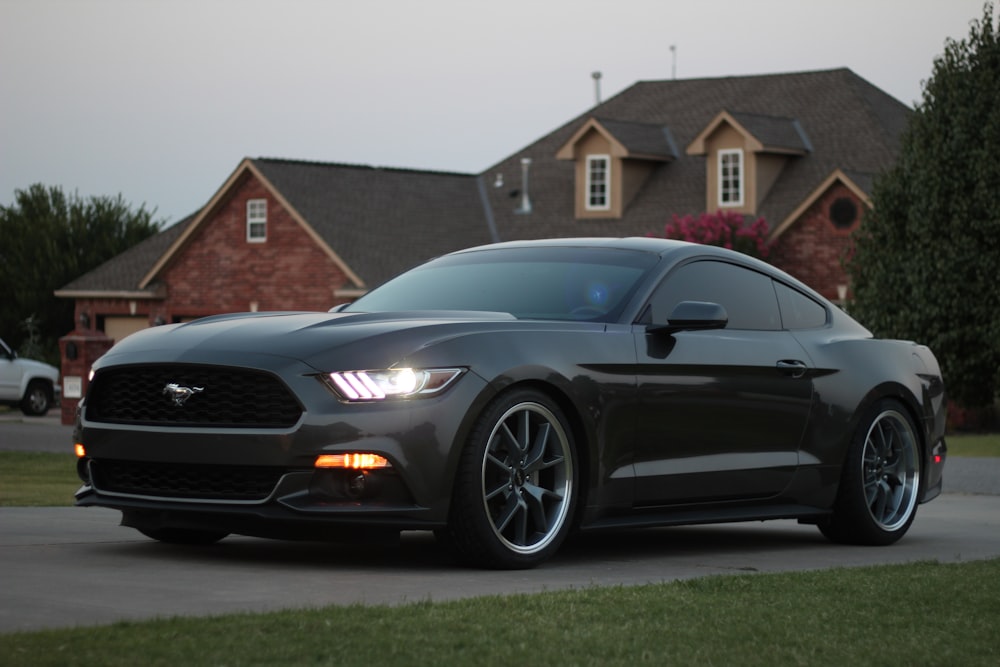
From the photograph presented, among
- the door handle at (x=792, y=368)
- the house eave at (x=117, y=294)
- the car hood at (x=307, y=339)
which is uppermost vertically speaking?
the car hood at (x=307, y=339)

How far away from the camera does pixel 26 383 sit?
116ft

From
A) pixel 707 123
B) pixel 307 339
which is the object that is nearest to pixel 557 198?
pixel 707 123

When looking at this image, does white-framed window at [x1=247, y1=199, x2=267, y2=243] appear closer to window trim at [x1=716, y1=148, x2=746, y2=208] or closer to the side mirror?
window trim at [x1=716, y1=148, x2=746, y2=208]

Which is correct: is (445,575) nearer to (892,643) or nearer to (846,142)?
(892,643)

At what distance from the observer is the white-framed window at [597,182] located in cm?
4234

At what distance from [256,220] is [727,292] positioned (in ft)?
119

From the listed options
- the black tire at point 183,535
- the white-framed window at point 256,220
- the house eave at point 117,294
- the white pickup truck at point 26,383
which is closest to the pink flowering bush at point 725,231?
the white-framed window at point 256,220

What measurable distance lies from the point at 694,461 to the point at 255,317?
2.23 meters

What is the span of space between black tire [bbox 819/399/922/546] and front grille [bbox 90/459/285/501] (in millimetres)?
3675

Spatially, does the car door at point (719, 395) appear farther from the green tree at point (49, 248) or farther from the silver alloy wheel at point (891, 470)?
the green tree at point (49, 248)

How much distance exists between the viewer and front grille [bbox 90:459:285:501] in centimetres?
731

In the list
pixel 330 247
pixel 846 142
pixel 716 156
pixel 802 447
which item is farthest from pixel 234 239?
pixel 802 447

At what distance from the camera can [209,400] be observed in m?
7.37

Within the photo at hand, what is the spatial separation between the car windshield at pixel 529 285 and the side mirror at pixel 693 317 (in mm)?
238
